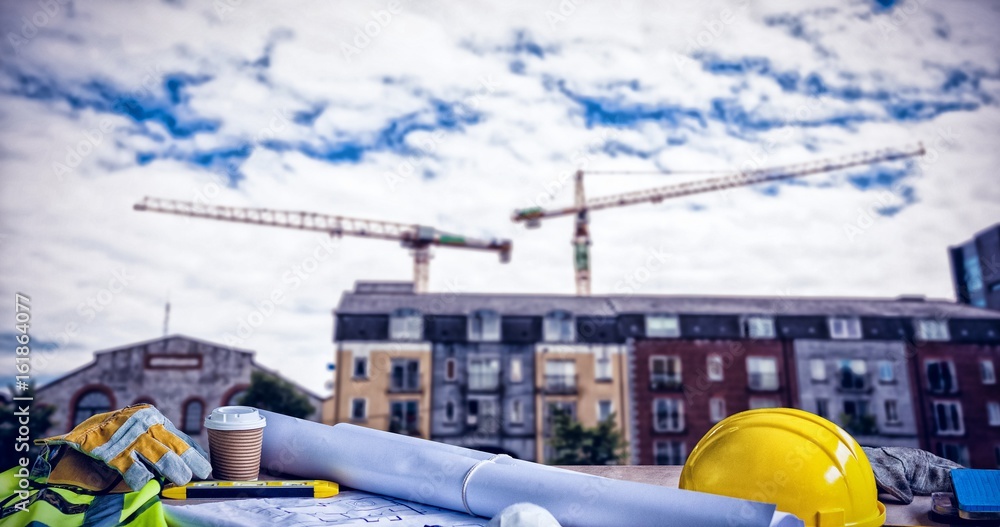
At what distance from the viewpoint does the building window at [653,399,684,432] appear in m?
24.7

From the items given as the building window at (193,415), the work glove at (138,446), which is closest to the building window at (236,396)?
the building window at (193,415)

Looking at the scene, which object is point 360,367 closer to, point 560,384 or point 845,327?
point 560,384

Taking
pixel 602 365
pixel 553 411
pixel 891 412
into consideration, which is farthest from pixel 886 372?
pixel 553 411

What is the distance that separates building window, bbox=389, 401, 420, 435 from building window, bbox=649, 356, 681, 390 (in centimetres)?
870

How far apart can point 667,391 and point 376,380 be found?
34.9ft

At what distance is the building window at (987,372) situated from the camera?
25.8 m

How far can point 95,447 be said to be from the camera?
3227 millimetres

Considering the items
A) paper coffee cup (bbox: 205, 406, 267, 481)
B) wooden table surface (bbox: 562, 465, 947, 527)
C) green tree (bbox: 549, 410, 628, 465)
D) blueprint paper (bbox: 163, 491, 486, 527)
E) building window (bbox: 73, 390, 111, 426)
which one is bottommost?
green tree (bbox: 549, 410, 628, 465)

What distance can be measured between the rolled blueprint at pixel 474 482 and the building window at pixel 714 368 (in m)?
23.0

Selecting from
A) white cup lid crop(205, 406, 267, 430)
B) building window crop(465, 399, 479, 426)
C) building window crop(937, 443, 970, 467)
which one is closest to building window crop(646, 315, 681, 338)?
building window crop(465, 399, 479, 426)

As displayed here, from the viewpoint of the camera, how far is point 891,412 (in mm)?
25484

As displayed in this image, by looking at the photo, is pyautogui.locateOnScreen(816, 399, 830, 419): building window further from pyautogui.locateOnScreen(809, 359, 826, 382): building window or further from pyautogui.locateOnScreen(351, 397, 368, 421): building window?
pyautogui.locateOnScreen(351, 397, 368, 421): building window

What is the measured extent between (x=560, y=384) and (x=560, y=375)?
1.08 ft

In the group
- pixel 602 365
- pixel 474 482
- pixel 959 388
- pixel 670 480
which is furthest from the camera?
pixel 959 388
